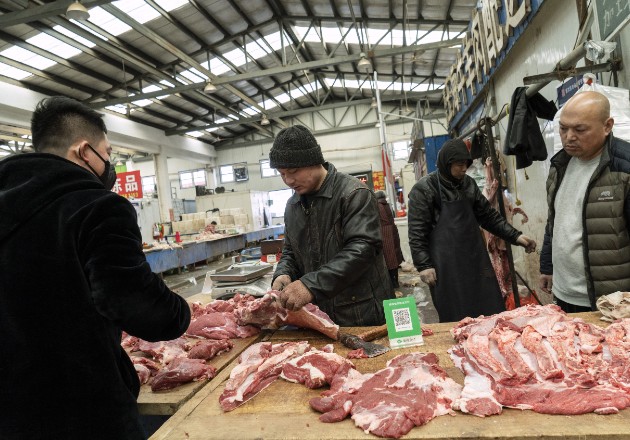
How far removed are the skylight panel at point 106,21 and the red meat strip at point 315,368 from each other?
10887mm

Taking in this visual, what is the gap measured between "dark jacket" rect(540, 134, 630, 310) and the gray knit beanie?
181cm

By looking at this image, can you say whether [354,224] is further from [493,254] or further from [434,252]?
[493,254]

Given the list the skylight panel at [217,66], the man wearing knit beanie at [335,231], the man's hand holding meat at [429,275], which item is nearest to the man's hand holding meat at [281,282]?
the man wearing knit beanie at [335,231]

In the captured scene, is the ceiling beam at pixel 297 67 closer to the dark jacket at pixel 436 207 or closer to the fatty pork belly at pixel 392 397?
the dark jacket at pixel 436 207

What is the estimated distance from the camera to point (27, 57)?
36.8 ft

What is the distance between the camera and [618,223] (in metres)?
2.58

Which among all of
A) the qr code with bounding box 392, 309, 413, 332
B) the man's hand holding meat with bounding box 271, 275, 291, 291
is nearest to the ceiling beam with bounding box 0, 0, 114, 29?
the man's hand holding meat with bounding box 271, 275, 291, 291

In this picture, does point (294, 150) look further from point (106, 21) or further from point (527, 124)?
point (106, 21)

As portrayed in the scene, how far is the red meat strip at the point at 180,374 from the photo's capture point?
1.94 meters

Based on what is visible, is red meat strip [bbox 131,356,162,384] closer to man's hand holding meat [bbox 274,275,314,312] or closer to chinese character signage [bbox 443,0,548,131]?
man's hand holding meat [bbox 274,275,314,312]

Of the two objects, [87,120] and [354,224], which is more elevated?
[87,120]

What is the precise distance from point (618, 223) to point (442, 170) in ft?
5.33

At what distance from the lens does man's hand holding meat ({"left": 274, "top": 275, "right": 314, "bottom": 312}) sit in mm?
2252

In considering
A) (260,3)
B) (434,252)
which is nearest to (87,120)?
(434,252)
